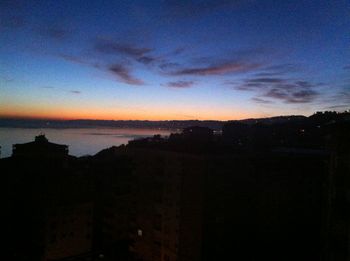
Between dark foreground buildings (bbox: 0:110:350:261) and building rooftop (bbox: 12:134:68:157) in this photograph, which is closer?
dark foreground buildings (bbox: 0:110:350:261)

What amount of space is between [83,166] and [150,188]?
21.6 meters

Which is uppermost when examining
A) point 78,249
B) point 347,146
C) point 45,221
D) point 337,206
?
point 347,146

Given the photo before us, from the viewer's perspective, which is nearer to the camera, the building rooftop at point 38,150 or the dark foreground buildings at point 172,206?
the dark foreground buildings at point 172,206

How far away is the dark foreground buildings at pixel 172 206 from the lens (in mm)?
26219

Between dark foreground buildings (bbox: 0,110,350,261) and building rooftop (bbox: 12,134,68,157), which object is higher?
building rooftop (bbox: 12,134,68,157)

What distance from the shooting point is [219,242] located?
26703 millimetres

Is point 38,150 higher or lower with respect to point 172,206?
higher

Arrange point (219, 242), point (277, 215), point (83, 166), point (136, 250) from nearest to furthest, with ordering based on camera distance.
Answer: point (219, 242) < point (136, 250) < point (277, 215) < point (83, 166)

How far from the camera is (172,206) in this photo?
2659 cm

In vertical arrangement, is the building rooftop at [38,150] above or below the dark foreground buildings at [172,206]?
above

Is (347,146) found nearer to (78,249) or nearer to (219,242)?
(219,242)

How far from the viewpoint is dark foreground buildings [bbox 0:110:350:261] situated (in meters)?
26.2

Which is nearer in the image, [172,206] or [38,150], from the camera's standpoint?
[172,206]

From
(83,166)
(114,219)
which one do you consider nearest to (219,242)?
(114,219)
